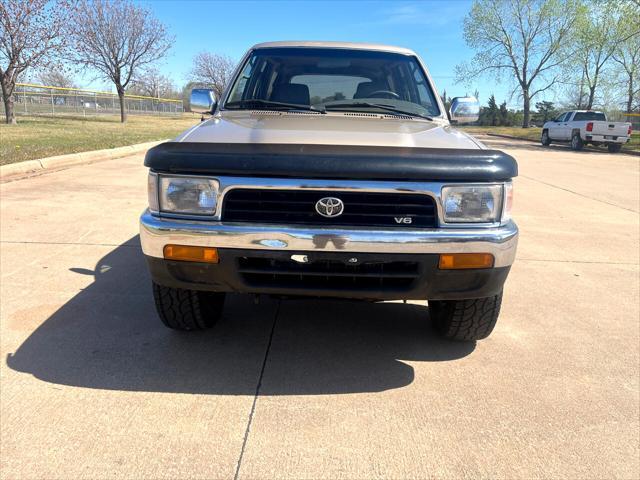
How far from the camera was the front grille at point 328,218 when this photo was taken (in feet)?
7.51

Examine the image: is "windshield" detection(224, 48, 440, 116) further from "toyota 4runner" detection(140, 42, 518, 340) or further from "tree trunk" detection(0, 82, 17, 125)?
"tree trunk" detection(0, 82, 17, 125)

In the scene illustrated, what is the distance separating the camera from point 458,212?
2.33m

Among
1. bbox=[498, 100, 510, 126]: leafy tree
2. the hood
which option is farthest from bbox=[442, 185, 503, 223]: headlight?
bbox=[498, 100, 510, 126]: leafy tree

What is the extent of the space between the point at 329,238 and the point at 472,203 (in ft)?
2.29

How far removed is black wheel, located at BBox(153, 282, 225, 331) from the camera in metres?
2.76

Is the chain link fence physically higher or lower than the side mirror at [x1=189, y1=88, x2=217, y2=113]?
higher

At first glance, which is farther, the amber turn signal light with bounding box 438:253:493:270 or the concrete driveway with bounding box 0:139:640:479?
the amber turn signal light with bounding box 438:253:493:270

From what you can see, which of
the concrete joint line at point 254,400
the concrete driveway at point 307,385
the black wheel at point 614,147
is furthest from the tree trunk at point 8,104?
the black wheel at point 614,147

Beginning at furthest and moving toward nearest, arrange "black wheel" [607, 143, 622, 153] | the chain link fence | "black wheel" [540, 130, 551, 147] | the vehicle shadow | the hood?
the chain link fence → "black wheel" [540, 130, 551, 147] → "black wheel" [607, 143, 622, 153] → the vehicle shadow → the hood

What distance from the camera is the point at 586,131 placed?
2091cm

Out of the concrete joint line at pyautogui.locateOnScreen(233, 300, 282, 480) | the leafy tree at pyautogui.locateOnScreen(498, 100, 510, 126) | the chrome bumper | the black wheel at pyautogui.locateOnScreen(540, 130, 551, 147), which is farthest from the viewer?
the leafy tree at pyautogui.locateOnScreen(498, 100, 510, 126)

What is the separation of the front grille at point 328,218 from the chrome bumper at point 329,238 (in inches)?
2.0

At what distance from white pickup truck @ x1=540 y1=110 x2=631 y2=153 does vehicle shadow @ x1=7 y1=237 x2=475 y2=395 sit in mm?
20791

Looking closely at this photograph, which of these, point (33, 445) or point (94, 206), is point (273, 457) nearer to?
point (33, 445)
